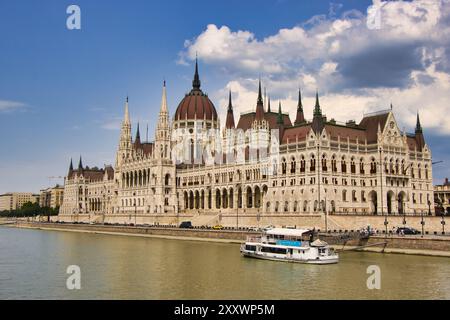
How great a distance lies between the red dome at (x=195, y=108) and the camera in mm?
159363

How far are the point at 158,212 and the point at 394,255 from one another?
269 ft

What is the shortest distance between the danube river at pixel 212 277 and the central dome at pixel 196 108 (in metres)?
93.4

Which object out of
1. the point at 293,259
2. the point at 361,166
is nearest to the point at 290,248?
the point at 293,259

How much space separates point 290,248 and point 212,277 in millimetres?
15494

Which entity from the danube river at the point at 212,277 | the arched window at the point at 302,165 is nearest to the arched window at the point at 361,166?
the arched window at the point at 302,165

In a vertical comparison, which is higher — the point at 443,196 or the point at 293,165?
the point at 293,165

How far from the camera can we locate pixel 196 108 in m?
160

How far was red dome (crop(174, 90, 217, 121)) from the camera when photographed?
159363 millimetres

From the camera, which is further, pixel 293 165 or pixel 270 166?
pixel 270 166

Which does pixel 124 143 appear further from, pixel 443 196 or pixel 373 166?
pixel 443 196

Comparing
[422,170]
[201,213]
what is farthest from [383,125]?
[201,213]

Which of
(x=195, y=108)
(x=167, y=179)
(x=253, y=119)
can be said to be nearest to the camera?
(x=253, y=119)
